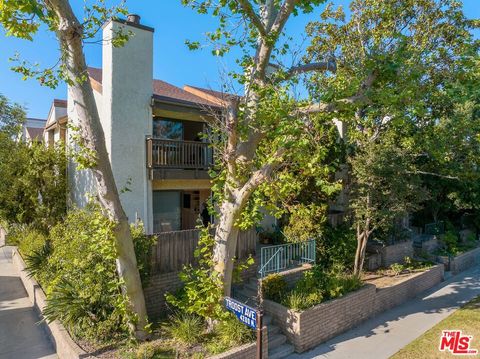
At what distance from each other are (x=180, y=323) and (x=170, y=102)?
7.78 meters

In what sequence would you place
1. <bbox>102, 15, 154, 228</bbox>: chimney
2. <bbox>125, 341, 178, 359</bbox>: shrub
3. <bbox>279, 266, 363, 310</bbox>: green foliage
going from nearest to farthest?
<bbox>125, 341, 178, 359</bbox>: shrub < <bbox>279, 266, 363, 310</bbox>: green foliage < <bbox>102, 15, 154, 228</bbox>: chimney

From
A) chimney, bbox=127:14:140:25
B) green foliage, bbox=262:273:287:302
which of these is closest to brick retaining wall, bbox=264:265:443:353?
green foliage, bbox=262:273:287:302

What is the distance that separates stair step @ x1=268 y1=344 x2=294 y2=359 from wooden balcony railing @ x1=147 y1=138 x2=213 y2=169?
7028mm

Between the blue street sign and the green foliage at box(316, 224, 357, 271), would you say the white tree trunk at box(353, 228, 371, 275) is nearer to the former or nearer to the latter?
the green foliage at box(316, 224, 357, 271)

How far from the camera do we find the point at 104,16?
6.25 m

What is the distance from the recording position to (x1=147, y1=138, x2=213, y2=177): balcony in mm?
11203

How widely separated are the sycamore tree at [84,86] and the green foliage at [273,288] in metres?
3.33

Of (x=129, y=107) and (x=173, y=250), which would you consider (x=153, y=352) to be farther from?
(x=129, y=107)

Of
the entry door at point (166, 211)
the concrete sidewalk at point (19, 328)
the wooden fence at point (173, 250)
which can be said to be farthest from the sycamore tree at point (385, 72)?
the concrete sidewalk at point (19, 328)

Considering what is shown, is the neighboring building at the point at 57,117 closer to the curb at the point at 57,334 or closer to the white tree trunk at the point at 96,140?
the curb at the point at 57,334

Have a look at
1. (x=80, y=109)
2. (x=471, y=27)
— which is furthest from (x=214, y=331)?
(x=471, y=27)

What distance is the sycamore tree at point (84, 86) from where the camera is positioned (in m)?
5.28

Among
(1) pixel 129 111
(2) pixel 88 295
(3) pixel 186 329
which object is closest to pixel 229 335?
(3) pixel 186 329

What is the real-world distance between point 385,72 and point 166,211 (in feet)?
31.0
